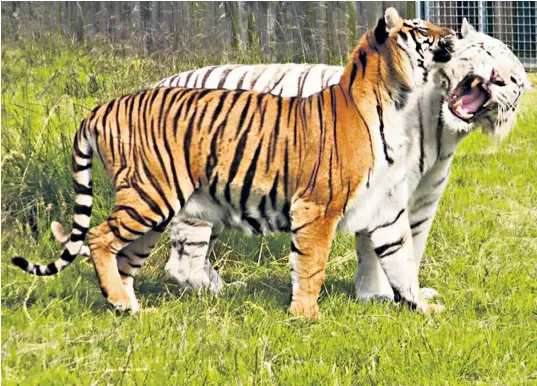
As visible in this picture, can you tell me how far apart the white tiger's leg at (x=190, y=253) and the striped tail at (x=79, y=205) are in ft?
1.99

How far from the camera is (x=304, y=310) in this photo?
17.4 feet

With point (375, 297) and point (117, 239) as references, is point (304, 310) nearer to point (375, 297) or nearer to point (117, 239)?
point (375, 297)

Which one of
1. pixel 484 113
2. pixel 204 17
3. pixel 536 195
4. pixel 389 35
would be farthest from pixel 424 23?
pixel 204 17

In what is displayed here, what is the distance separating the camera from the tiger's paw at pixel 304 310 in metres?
5.30

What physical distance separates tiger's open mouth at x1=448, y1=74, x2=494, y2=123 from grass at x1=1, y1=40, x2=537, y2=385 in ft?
3.42

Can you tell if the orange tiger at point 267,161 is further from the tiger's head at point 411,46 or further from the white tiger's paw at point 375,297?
the white tiger's paw at point 375,297

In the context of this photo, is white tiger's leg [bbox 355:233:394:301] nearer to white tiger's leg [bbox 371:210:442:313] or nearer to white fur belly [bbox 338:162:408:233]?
white tiger's leg [bbox 371:210:442:313]

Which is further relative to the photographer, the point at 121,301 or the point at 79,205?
the point at 79,205

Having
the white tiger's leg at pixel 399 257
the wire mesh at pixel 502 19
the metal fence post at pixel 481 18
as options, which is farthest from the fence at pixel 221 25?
the metal fence post at pixel 481 18

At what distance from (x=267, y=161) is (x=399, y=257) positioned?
2.92 feet

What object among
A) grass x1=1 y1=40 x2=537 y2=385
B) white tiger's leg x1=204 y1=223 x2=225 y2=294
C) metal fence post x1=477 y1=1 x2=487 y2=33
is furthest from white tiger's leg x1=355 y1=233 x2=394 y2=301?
metal fence post x1=477 y1=1 x2=487 y2=33

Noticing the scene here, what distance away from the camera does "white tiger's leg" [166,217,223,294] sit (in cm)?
574

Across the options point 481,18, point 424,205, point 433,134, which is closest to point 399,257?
point 424,205

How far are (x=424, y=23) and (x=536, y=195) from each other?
300cm
